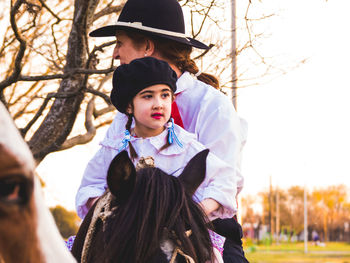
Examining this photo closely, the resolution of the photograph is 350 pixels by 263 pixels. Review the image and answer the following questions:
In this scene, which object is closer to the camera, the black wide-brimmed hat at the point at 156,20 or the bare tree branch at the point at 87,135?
the black wide-brimmed hat at the point at 156,20

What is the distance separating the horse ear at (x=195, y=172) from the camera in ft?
7.86

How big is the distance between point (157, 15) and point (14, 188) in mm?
2636

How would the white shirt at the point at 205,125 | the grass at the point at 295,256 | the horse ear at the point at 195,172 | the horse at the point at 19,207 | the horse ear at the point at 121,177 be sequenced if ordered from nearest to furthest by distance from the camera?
the horse at the point at 19,207 → the horse ear at the point at 121,177 → the horse ear at the point at 195,172 → the white shirt at the point at 205,125 → the grass at the point at 295,256

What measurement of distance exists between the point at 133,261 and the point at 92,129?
836 centimetres

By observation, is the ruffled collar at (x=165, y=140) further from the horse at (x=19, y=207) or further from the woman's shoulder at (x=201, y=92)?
the horse at (x=19, y=207)

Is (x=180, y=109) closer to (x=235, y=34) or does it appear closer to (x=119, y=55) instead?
(x=119, y=55)

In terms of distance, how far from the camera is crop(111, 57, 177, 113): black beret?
277 cm

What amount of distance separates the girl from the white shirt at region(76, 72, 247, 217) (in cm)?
25

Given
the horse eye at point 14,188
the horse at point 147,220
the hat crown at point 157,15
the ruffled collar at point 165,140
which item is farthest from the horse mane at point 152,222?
the hat crown at point 157,15

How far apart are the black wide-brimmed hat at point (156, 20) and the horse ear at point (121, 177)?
147cm

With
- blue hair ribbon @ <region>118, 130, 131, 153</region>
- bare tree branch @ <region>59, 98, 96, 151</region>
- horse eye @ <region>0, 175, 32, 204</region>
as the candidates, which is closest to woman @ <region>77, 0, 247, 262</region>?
blue hair ribbon @ <region>118, 130, 131, 153</region>

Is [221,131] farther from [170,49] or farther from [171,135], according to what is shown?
[170,49]

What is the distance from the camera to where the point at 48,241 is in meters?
1.15

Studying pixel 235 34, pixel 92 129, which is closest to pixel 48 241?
pixel 235 34
